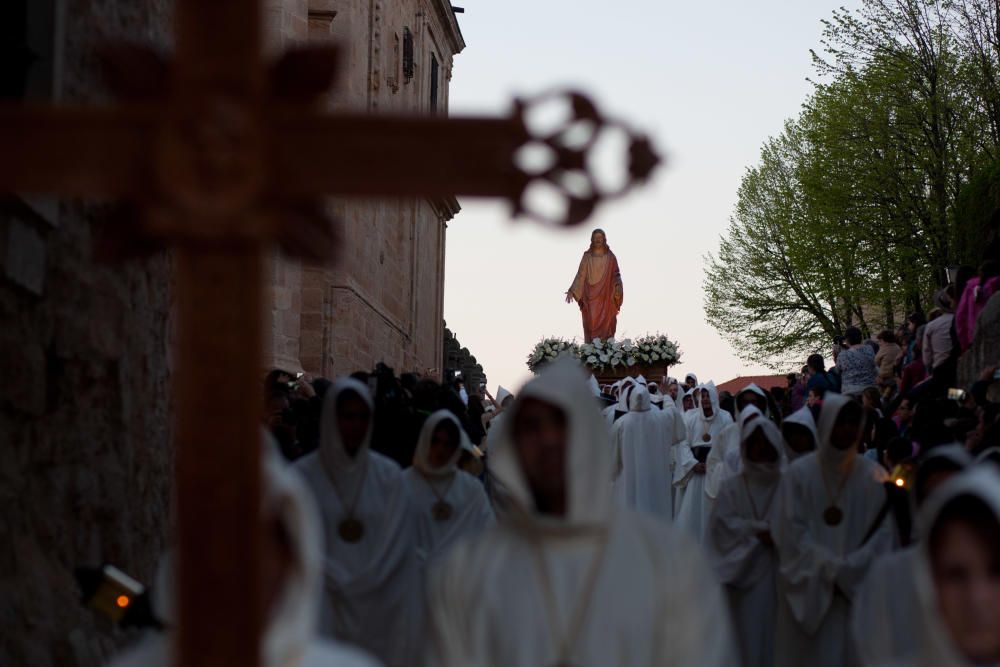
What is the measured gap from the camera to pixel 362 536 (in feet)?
27.4

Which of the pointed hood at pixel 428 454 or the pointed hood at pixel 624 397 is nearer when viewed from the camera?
the pointed hood at pixel 428 454

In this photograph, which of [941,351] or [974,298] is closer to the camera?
[974,298]

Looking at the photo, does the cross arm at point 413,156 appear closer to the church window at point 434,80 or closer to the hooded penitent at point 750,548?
the hooded penitent at point 750,548

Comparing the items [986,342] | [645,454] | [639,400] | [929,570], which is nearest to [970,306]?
[986,342]

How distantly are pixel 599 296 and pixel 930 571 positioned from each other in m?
31.6

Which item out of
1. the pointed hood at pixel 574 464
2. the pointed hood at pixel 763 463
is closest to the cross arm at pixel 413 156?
the pointed hood at pixel 574 464

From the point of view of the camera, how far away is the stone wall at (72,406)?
6.97 m

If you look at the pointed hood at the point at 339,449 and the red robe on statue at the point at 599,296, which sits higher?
the red robe on statue at the point at 599,296

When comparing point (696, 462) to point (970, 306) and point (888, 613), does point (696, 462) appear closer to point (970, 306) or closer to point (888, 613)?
point (970, 306)

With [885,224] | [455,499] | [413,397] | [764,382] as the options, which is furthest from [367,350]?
[764,382]

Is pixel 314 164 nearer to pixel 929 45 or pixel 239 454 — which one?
pixel 239 454

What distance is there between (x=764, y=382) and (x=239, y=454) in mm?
96114

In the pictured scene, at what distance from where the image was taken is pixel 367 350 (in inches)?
1172

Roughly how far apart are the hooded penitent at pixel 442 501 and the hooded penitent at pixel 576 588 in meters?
4.62
